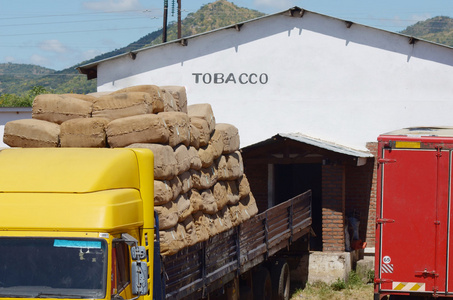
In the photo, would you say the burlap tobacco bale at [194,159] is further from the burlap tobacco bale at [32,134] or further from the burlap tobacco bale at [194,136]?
the burlap tobacco bale at [32,134]

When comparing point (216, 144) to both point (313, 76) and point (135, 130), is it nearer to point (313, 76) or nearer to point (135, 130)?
point (135, 130)

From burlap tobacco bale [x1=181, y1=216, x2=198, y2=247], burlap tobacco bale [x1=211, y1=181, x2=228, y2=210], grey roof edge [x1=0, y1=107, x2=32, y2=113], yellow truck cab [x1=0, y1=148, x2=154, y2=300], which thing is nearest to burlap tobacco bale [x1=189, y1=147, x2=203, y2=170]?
burlap tobacco bale [x1=181, y1=216, x2=198, y2=247]

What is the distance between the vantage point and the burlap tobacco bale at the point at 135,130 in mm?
8336

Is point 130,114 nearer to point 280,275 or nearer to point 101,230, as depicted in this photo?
point 101,230

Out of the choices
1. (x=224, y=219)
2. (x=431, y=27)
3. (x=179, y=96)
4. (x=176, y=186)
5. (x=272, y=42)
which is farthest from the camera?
(x=431, y=27)

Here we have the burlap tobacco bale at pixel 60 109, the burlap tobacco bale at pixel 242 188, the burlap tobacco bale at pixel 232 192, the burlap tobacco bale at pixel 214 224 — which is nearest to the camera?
the burlap tobacco bale at pixel 60 109

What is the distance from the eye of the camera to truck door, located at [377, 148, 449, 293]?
10.8 metres

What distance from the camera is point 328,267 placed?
17.8 meters

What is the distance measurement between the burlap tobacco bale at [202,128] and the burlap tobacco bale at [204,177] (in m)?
0.40

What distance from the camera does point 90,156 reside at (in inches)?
283

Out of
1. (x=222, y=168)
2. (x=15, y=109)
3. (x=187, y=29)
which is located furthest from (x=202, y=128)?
(x=187, y=29)

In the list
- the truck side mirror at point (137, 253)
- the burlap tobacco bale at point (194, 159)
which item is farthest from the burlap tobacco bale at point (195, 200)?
the truck side mirror at point (137, 253)

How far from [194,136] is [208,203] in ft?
3.14

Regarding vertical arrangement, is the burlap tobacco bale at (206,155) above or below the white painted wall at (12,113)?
below
